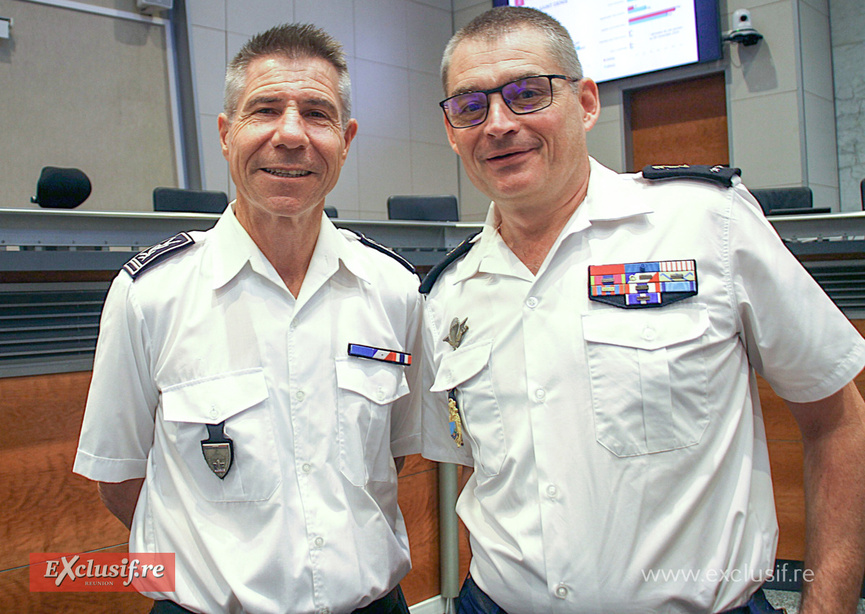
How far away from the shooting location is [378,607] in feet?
4.06

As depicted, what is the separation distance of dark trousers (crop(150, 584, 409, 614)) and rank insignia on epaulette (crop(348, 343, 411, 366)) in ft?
1.45

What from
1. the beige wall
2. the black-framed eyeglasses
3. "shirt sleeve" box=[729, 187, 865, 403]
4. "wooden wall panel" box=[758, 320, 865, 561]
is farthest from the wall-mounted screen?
"shirt sleeve" box=[729, 187, 865, 403]

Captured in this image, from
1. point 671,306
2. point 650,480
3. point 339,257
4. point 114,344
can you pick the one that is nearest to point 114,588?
point 114,344

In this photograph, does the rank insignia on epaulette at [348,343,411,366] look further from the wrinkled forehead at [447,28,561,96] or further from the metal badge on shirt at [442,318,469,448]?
the wrinkled forehead at [447,28,561,96]

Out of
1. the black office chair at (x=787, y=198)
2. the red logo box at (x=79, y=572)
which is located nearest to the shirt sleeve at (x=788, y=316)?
the red logo box at (x=79, y=572)

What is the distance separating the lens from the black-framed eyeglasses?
1.15m

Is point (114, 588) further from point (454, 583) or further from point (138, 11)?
point (138, 11)

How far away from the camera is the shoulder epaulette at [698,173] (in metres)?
1.10

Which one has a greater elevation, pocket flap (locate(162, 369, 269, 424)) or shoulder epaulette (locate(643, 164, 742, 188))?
shoulder epaulette (locate(643, 164, 742, 188))

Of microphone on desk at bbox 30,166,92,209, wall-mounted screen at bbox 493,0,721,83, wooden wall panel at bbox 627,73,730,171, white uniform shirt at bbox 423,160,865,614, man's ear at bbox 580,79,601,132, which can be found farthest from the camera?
wooden wall panel at bbox 627,73,730,171

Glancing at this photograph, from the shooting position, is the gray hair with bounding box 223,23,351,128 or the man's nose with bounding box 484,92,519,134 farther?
the gray hair with bounding box 223,23,351,128

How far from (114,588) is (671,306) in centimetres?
137

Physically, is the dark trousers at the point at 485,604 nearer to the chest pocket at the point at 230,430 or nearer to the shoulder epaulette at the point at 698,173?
the chest pocket at the point at 230,430

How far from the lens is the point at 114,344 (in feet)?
3.86
